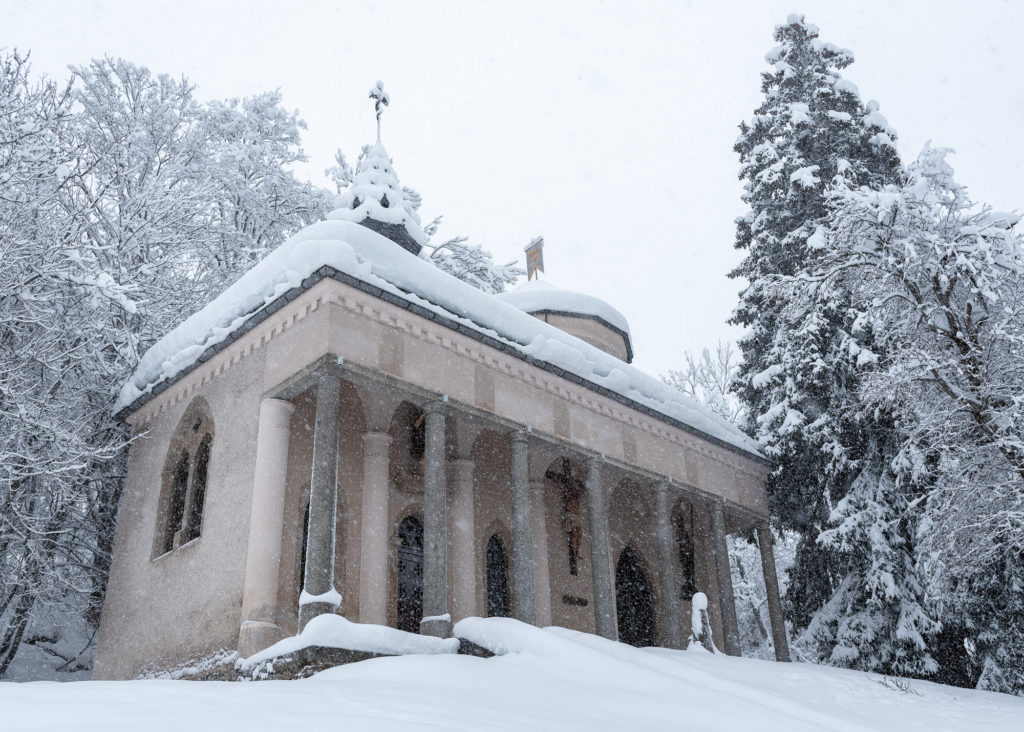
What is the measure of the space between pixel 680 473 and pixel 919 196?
6.14 m

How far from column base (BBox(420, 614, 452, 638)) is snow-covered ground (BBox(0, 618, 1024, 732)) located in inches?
18.8

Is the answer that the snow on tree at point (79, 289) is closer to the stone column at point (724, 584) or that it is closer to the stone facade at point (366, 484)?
the stone facade at point (366, 484)

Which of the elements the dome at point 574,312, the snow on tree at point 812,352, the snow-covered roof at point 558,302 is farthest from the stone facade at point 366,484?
the snow-covered roof at point 558,302

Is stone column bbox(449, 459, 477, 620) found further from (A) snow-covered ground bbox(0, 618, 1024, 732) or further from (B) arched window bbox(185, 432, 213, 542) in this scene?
(B) arched window bbox(185, 432, 213, 542)

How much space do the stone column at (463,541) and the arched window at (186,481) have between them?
3.72 meters

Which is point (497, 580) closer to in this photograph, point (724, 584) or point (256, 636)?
point (724, 584)

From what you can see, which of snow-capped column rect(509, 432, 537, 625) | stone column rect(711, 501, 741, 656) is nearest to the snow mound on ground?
snow-capped column rect(509, 432, 537, 625)

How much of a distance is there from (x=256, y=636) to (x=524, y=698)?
4.86 meters

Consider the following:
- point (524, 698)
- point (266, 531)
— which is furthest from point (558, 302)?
point (524, 698)

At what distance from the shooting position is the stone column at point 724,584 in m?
15.5

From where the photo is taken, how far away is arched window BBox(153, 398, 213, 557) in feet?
41.4

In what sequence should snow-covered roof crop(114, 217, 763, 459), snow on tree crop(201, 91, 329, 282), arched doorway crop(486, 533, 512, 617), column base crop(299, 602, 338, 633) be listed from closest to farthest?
1. column base crop(299, 602, 338, 633)
2. snow-covered roof crop(114, 217, 763, 459)
3. arched doorway crop(486, 533, 512, 617)
4. snow on tree crop(201, 91, 329, 282)

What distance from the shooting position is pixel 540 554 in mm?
14828

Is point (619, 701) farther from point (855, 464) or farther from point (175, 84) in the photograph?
point (175, 84)
